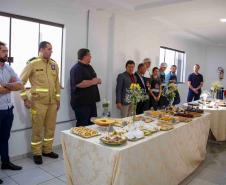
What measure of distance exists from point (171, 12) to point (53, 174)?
325 cm

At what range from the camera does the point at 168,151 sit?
253 centimetres

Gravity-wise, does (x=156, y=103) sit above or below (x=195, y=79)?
Result: below

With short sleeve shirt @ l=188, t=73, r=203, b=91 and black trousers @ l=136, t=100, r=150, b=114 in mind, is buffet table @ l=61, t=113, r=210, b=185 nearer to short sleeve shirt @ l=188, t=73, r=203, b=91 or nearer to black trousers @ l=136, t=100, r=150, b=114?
black trousers @ l=136, t=100, r=150, b=114

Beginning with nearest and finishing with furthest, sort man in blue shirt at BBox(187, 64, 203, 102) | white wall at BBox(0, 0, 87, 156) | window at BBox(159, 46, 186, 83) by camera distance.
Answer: white wall at BBox(0, 0, 87, 156) → man in blue shirt at BBox(187, 64, 203, 102) → window at BBox(159, 46, 186, 83)

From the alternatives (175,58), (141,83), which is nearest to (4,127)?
(141,83)

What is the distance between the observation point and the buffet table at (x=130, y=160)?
1.95m

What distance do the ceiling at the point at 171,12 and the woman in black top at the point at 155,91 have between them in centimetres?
105

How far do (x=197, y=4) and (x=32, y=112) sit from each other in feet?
9.43

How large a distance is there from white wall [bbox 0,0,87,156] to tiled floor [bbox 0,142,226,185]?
0.33 metres

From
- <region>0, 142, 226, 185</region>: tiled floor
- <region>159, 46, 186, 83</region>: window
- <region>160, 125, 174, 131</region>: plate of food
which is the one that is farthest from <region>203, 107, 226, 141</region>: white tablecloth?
<region>159, 46, 186, 83</region>: window

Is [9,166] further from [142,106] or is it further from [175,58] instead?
[175,58]

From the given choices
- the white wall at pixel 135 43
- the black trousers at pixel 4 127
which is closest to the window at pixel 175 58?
the white wall at pixel 135 43

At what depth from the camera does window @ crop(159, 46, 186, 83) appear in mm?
6891

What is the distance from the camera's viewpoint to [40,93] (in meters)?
3.22
